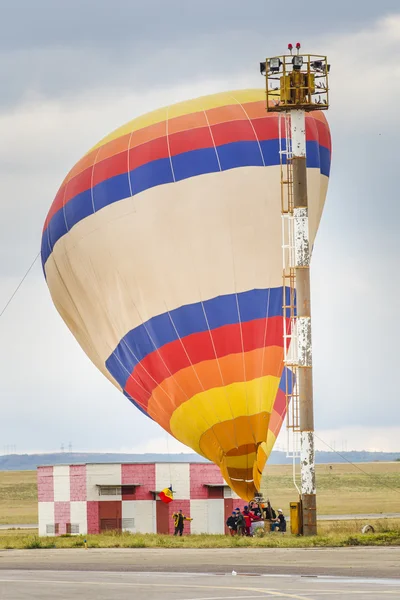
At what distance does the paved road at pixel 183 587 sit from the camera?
24.0 metres

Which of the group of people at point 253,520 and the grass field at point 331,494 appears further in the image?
the grass field at point 331,494

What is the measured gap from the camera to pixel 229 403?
46344 mm

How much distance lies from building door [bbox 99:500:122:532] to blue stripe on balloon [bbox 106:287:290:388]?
42.7 feet

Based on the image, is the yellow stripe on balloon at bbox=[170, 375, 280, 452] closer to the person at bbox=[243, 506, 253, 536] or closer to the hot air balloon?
the hot air balloon

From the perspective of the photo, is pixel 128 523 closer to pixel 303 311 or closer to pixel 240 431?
pixel 240 431

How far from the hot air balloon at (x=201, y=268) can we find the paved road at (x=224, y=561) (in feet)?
22.2

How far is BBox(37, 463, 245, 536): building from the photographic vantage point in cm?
5947

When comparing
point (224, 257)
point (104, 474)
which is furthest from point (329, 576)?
point (104, 474)

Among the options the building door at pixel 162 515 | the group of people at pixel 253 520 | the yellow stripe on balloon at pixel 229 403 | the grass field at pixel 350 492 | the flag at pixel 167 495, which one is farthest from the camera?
the grass field at pixel 350 492

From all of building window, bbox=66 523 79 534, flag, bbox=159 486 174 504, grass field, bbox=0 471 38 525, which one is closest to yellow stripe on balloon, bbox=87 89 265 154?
flag, bbox=159 486 174 504

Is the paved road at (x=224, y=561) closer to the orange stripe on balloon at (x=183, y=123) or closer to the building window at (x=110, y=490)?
the orange stripe on balloon at (x=183, y=123)

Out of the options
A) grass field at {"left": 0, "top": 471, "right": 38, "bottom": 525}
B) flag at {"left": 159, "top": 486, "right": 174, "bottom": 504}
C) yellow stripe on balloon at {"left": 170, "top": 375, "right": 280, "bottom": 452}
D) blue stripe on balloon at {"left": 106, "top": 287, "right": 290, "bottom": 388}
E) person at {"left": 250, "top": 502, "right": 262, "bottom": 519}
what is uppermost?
blue stripe on balloon at {"left": 106, "top": 287, "right": 290, "bottom": 388}

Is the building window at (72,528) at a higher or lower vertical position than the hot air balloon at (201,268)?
lower

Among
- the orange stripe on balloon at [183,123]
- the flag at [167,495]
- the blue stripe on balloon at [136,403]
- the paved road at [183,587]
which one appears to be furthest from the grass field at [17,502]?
the paved road at [183,587]
